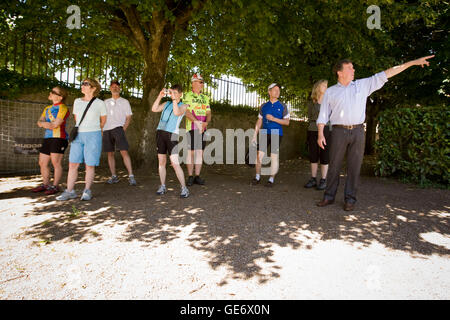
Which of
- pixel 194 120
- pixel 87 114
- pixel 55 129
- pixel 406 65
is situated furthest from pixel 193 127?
pixel 406 65

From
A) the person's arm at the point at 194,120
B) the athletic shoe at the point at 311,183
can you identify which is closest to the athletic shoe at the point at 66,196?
the person's arm at the point at 194,120

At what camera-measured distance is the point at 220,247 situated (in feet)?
11.2

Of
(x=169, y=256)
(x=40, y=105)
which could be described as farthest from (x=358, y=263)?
(x=40, y=105)

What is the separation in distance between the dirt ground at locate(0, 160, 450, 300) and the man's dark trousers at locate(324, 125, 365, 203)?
0.41 meters

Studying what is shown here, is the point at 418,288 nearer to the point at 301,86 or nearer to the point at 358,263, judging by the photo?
the point at 358,263

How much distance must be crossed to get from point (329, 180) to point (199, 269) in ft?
10.2

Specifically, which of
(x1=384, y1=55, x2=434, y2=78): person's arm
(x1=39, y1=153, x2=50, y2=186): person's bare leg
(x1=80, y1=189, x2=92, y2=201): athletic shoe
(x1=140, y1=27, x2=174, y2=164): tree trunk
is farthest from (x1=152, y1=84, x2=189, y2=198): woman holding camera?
(x1=384, y1=55, x2=434, y2=78): person's arm

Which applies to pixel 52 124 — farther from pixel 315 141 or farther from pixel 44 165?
pixel 315 141

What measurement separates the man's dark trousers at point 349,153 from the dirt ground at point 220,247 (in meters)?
0.41

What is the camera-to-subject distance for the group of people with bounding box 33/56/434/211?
4.84 metres

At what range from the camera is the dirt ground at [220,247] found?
8.36 ft

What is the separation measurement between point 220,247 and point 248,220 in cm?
105

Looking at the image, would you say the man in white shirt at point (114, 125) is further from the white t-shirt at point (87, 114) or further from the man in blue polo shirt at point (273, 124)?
the man in blue polo shirt at point (273, 124)

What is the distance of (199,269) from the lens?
288cm
